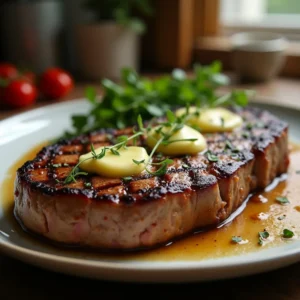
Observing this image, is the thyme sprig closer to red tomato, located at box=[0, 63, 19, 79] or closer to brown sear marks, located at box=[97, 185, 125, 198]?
brown sear marks, located at box=[97, 185, 125, 198]

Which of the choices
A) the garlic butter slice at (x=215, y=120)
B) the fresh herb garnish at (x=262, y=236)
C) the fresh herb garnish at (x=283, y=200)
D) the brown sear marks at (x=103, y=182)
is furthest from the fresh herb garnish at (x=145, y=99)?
the fresh herb garnish at (x=262, y=236)

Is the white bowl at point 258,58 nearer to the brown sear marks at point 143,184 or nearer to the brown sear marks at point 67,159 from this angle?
the brown sear marks at point 67,159

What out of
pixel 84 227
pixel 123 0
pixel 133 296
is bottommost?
pixel 133 296

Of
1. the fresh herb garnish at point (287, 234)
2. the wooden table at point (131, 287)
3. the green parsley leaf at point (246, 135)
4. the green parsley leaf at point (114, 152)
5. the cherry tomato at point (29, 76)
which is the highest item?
the green parsley leaf at point (114, 152)

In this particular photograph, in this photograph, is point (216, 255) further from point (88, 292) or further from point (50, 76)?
point (50, 76)

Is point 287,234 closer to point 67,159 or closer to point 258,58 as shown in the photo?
point 67,159

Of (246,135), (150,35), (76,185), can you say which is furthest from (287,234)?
(150,35)

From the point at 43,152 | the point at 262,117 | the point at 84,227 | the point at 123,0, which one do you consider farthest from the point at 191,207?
the point at 123,0
